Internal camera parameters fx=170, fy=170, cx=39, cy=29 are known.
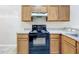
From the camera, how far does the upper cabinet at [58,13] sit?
452 centimetres

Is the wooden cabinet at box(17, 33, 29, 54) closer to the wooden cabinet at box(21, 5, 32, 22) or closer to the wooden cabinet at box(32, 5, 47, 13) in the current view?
the wooden cabinet at box(21, 5, 32, 22)

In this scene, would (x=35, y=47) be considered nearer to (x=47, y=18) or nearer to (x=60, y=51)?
(x=60, y=51)

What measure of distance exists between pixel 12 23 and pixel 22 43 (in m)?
0.80

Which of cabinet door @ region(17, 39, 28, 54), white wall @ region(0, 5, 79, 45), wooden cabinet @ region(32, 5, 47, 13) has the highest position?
wooden cabinet @ region(32, 5, 47, 13)

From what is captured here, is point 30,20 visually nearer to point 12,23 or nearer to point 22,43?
point 12,23

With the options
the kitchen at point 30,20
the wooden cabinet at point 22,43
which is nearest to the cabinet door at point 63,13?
the kitchen at point 30,20

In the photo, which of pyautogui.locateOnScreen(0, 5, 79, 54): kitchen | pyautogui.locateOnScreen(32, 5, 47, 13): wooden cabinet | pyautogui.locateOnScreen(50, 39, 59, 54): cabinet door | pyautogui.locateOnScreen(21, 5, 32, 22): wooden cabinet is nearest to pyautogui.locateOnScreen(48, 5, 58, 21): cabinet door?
pyautogui.locateOnScreen(0, 5, 79, 54): kitchen

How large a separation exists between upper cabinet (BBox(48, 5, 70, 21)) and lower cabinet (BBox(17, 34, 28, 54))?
2.94 feet

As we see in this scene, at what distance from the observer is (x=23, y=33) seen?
4113 mm

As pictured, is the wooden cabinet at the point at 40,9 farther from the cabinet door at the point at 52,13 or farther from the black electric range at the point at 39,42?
the black electric range at the point at 39,42

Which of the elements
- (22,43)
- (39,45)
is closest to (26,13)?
(22,43)

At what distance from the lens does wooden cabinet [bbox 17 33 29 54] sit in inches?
161

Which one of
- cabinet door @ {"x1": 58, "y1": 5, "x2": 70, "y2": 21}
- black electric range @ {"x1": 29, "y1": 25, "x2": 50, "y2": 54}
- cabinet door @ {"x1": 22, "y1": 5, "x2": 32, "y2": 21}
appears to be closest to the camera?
black electric range @ {"x1": 29, "y1": 25, "x2": 50, "y2": 54}

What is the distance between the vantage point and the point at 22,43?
4.11 m
